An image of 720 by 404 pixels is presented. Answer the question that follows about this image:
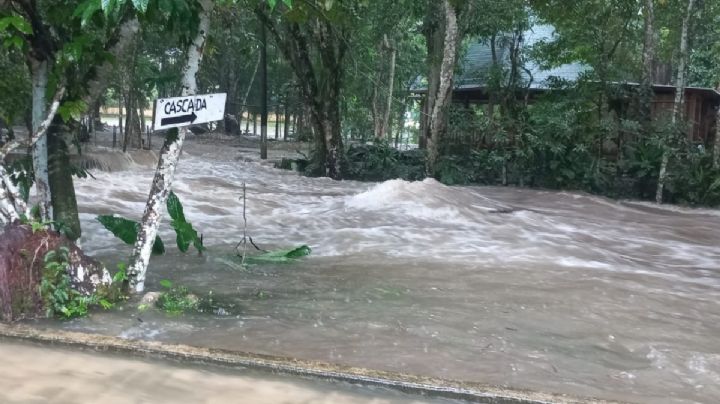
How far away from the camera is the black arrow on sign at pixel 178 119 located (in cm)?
534

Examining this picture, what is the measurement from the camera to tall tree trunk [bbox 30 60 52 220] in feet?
19.6

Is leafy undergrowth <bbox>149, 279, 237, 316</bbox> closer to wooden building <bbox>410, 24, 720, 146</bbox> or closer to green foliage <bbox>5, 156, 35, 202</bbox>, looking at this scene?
green foliage <bbox>5, 156, 35, 202</bbox>

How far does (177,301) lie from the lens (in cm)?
566

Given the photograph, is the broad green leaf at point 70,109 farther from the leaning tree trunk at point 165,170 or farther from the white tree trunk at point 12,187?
the leaning tree trunk at point 165,170

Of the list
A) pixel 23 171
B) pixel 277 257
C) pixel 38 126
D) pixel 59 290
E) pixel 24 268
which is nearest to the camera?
pixel 24 268

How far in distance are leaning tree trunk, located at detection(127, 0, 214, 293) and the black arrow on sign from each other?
16cm

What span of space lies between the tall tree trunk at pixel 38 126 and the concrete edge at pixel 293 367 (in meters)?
1.67

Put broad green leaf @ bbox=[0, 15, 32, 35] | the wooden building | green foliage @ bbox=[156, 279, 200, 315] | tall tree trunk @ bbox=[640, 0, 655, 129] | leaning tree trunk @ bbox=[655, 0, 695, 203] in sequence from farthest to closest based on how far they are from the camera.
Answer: the wooden building → tall tree trunk @ bbox=[640, 0, 655, 129] → leaning tree trunk @ bbox=[655, 0, 695, 203] → green foliage @ bbox=[156, 279, 200, 315] → broad green leaf @ bbox=[0, 15, 32, 35]

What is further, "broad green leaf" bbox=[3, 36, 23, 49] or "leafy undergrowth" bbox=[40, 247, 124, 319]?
"broad green leaf" bbox=[3, 36, 23, 49]

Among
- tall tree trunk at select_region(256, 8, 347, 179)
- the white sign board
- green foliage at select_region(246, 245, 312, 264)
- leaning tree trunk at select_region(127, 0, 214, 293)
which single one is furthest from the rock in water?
tall tree trunk at select_region(256, 8, 347, 179)

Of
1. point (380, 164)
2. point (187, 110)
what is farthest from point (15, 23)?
point (380, 164)

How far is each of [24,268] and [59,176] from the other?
1409mm

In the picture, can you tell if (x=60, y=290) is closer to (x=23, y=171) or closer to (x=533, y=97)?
(x=23, y=171)

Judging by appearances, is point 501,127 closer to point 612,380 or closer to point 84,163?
point 84,163
